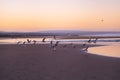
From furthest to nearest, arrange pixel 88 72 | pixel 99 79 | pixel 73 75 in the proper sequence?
pixel 88 72 → pixel 73 75 → pixel 99 79

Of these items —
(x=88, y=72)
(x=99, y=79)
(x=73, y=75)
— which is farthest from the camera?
(x=88, y=72)

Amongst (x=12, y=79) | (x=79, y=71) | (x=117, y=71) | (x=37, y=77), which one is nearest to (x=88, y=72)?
(x=79, y=71)

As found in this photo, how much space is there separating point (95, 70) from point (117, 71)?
0.99 m

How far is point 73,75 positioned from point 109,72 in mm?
1674

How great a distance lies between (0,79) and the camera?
11.1 m

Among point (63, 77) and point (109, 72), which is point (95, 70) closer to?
point (109, 72)

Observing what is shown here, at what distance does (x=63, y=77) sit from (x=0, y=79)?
2375 millimetres

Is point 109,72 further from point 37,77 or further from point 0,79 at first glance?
point 0,79

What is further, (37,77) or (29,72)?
(29,72)

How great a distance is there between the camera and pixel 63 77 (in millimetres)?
11414

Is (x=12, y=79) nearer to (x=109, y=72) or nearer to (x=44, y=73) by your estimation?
(x=44, y=73)

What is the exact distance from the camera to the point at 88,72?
41.5 feet

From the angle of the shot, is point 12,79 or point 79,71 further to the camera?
point 79,71

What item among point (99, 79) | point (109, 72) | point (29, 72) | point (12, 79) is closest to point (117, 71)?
point (109, 72)
